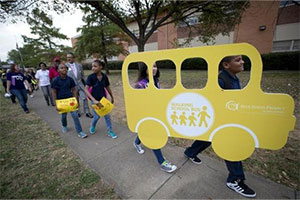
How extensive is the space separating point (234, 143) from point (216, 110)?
40 centimetres

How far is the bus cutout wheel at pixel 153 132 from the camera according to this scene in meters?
1.65

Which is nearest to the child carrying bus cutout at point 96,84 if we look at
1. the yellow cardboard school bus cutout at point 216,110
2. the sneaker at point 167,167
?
the yellow cardboard school bus cutout at point 216,110

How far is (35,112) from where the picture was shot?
16.8 ft

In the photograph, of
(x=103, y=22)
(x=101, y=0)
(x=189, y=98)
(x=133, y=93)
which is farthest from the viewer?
(x=103, y=22)

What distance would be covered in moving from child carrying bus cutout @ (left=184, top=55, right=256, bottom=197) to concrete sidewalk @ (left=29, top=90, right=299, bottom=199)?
0.09m

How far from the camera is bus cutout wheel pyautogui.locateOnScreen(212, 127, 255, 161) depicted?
50.9 inches

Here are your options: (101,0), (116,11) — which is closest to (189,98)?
(101,0)

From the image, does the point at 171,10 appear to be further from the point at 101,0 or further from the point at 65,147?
the point at 65,147

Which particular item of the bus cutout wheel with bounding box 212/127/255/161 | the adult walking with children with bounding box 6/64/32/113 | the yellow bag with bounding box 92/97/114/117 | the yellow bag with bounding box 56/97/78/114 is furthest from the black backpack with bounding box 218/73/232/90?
the adult walking with children with bounding box 6/64/32/113

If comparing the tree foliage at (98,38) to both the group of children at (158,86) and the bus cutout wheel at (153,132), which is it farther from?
the bus cutout wheel at (153,132)

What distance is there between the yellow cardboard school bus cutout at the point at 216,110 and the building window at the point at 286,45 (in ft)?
54.7

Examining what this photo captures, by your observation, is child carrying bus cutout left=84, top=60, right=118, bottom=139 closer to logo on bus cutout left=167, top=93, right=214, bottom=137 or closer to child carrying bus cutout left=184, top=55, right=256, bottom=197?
logo on bus cutout left=167, top=93, right=214, bottom=137

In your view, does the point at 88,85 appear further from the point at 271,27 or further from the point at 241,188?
the point at 271,27

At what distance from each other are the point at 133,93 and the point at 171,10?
7.48 metres
